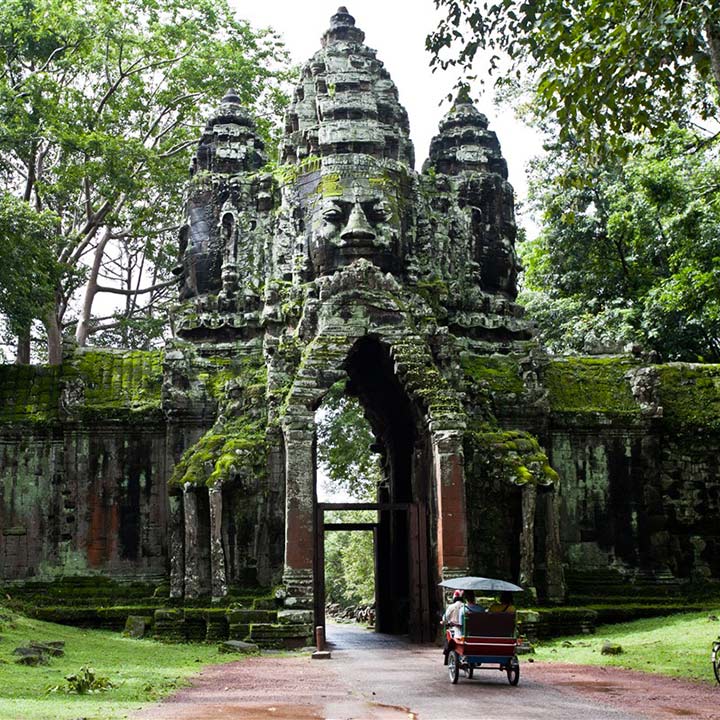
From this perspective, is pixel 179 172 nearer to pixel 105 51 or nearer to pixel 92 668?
pixel 105 51

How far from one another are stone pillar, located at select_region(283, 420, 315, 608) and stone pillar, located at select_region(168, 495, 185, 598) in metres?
2.52

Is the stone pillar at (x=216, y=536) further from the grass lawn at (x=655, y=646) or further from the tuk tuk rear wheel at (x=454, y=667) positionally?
the tuk tuk rear wheel at (x=454, y=667)

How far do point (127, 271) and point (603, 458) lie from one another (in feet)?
70.6

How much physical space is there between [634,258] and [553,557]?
1348 cm

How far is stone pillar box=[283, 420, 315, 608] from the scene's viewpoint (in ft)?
59.4

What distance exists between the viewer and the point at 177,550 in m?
20.1

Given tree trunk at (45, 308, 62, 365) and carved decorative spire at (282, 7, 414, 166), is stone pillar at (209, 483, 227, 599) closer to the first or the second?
carved decorative spire at (282, 7, 414, 166)

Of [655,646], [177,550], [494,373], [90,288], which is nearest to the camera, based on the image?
[655,646]

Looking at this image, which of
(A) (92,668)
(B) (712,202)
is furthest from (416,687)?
(B) (712,202)

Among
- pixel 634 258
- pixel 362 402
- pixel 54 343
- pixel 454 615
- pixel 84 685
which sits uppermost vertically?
pixel 634 258

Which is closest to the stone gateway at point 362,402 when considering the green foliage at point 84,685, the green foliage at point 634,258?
the green foliage at point 634,258

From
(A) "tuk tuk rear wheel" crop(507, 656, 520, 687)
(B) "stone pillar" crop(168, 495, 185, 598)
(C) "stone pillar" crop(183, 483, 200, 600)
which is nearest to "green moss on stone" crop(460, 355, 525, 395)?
(C) "stone pillar" crop(183, 483, 200, 600)

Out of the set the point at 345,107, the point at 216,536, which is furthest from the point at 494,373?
the point at 216,536

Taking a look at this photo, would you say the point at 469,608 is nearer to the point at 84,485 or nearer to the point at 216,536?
the point at 216,536
